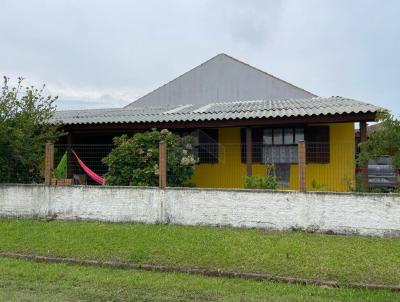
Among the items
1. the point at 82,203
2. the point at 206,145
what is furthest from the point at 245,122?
the point at 82,203

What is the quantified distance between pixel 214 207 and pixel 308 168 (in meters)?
4.26

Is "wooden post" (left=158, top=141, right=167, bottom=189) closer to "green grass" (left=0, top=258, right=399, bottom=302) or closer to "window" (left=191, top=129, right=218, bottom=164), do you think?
"window" (left=191, top=129, right=218, bottom=164)

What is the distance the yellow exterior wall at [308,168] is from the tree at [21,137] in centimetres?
435

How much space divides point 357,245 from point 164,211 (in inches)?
153

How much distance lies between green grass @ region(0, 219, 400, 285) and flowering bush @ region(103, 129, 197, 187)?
1.78 metres

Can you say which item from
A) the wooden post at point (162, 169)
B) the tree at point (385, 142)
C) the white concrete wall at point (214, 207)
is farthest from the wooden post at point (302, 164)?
the wooden post at point (162, 169)

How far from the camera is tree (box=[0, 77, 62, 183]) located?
10.8 meters

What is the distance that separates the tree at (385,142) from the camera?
837 cm

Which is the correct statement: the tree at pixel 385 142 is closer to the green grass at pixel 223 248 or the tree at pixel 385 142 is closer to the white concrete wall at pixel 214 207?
the white concrete wall at pixel 214 207

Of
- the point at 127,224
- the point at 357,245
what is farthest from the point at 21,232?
the point at 357,245

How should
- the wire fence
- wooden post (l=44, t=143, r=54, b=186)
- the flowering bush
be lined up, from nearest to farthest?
wooden post (l=44, t=143, r=54, b=186)
the flowering bush
the wire fence

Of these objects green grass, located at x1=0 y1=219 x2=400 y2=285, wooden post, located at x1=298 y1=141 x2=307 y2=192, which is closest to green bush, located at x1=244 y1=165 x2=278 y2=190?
wooden post, located at x1=298 y1=141 x2=307 y2=192

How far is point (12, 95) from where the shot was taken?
1142 centimetres

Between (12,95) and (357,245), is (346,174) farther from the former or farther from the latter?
(12,95)
